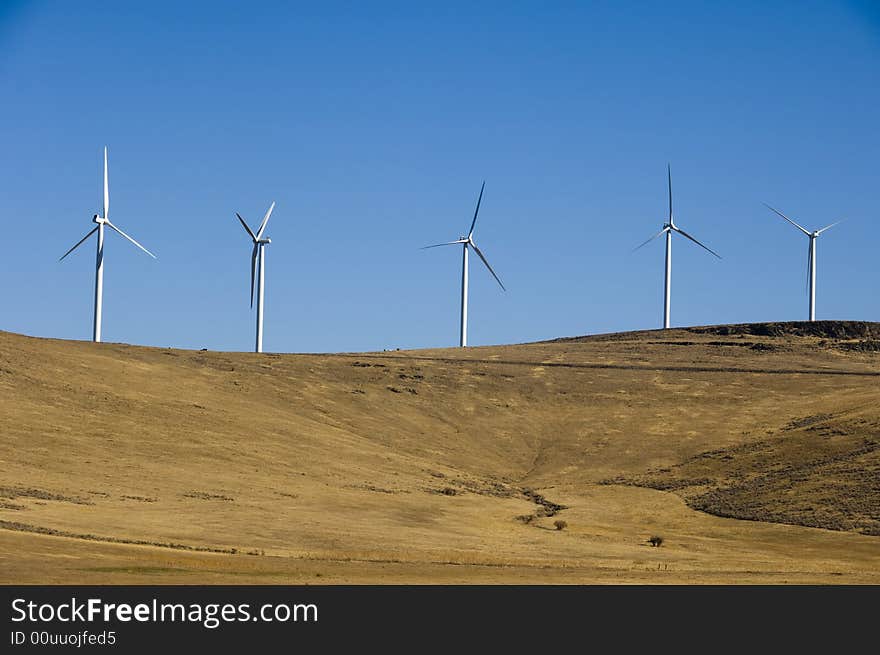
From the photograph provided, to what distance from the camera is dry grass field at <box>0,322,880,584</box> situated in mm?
46500

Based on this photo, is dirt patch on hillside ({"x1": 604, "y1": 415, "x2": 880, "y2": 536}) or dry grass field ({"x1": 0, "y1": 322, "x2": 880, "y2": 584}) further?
dirt patch on hillside ({"x1": 604, "y1": 415, "x2": 880, "y2": 536})

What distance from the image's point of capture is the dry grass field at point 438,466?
4650 centimetres

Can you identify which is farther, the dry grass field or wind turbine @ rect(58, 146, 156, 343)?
wind turbine @ rect(58, 146, 156, 343)

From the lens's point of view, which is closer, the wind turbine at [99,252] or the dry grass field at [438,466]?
the dry grass field at [438,466]

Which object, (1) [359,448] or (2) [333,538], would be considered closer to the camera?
(2) [333,538]

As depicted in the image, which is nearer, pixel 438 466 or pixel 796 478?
pixel 796 478

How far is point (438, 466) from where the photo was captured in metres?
83.4

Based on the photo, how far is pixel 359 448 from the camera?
83625 mm
